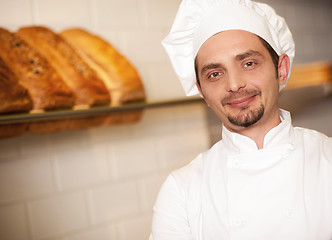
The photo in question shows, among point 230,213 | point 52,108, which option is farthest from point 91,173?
point 230,213

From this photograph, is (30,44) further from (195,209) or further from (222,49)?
(195,209)

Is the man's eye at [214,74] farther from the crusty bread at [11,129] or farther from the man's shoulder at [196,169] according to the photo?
the crusty bread at [11,129]

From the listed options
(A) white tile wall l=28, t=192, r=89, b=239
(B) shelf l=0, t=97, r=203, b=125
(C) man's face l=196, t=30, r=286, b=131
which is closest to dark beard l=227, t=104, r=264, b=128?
(C) man's face l=196, t=30, r=286, b=131

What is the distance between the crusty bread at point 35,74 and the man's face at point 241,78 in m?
0.45

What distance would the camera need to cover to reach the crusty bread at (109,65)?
1.35 metres

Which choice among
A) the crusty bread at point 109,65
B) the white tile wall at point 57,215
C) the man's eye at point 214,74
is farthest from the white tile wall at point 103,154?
the man's eye at point 214,74

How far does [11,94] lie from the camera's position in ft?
3.54

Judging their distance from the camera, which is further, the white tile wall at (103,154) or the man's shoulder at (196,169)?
the white tile wall at (103,154)

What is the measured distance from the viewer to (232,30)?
1043 millimetres

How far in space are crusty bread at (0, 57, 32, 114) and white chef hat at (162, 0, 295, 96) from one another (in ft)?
1.44

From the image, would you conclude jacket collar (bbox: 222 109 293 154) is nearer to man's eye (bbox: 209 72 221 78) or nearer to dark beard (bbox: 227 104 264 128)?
dark beard (bbox: 227 104 264 128)

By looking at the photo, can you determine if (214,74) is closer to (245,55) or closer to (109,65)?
(245,55)

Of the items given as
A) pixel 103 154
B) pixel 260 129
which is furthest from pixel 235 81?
pixel 103 154

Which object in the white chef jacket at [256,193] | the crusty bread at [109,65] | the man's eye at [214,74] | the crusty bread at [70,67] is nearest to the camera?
the white chef jacket at [256,193]
